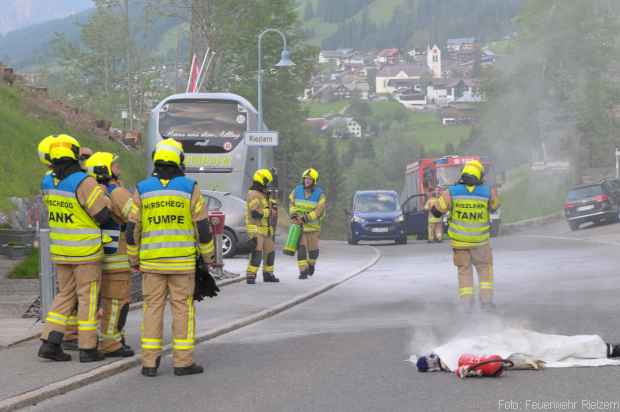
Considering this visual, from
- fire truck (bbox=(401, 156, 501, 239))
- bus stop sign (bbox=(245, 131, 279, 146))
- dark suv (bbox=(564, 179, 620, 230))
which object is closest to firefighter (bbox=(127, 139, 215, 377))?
bus stop sign (bbox=(245, 131, 279, 146))

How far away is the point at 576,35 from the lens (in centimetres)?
7950

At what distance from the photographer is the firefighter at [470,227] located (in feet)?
48.0

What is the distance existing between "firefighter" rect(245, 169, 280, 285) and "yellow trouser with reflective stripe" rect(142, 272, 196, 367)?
8.98 metres

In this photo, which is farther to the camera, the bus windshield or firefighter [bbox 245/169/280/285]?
the bus windshield

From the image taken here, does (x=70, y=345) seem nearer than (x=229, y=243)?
Yes

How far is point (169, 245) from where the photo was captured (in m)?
10.2

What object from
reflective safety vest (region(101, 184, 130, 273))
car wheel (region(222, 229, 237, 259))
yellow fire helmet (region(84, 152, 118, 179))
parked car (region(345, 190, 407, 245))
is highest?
yellow fire helmet (region(84, 152, 118, 179))

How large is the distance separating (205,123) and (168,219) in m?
22.9

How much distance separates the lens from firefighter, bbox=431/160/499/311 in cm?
1463

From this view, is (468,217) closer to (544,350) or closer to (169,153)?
(544,350)

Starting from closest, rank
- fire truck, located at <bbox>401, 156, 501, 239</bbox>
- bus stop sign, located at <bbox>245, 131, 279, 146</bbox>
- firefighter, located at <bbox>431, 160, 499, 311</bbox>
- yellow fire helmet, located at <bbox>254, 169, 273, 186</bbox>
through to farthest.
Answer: firefighter, located at <bbox>431, 160, 499, 311</bbox> → yellow fire helmet, located at <bbox>254, 169, 273, 186</bbox> → bus stop sign, located at <bbox>245, 131, 279, 146</bbox> → fire truck, located at <bbox>401, 156, 501, 239</bbox>

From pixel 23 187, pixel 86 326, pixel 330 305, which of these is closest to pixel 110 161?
pixel 86 326

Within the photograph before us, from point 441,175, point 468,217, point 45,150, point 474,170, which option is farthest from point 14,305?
point 441,175

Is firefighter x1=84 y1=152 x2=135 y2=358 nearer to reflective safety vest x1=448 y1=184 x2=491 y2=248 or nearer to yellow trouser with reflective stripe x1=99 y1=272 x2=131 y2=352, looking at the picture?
yellow trouser with reflective stripe x1=99 y1=272 x2=131 y2=352
